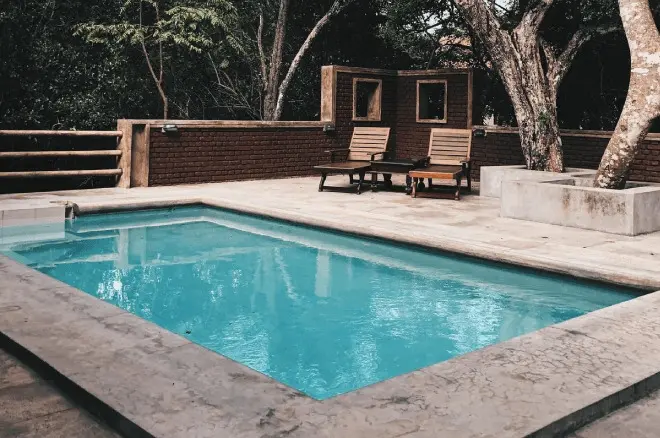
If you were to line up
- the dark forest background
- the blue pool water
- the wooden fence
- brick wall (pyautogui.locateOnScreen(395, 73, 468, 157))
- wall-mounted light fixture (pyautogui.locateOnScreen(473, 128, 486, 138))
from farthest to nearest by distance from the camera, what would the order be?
1. brick wall (pyautogui.locateOnScreen(395, 73, 468, 157))
2. the dark forest background
3. wall-mounted light fixture (pyautogui.locateOnScreen(473, 128, 486, 138))
4. the wooden fence
5. the blue pool water

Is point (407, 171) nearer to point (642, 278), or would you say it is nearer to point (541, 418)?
point (642, 278)

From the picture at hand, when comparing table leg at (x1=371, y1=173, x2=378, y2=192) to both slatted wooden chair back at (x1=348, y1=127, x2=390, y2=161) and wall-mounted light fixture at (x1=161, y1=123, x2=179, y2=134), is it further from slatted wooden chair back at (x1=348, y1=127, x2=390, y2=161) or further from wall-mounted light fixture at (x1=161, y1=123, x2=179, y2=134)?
wall-mounted light fixture at (x1=161, y1=123, x2=179, y2=134)

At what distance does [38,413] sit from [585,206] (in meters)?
6.25

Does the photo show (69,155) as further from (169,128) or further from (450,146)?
(450,146)

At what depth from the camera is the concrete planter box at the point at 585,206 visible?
747cm

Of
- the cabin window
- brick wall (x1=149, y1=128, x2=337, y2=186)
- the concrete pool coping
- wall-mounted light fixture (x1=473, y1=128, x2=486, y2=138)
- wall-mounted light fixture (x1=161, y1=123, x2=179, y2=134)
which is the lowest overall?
the concrete pool coping

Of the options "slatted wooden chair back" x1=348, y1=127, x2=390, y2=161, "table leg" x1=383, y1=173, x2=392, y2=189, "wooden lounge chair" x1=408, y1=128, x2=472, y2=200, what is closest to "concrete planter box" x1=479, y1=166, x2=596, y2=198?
"wooden lounge chair" x1=408, y1=128, x2=472, y2=200

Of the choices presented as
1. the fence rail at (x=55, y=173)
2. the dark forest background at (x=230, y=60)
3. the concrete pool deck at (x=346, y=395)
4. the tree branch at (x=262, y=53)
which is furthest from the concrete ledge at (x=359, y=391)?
the tree branch at (x=262, y=53)

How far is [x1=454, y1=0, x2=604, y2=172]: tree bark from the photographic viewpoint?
10.0m

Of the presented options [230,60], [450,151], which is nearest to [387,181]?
[450,151]

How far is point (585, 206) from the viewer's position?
25.6ft

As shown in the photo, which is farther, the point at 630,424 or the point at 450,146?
the point at 450,146

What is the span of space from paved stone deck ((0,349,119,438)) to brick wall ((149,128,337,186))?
8.34 m

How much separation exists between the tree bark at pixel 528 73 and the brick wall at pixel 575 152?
4.07 feet
